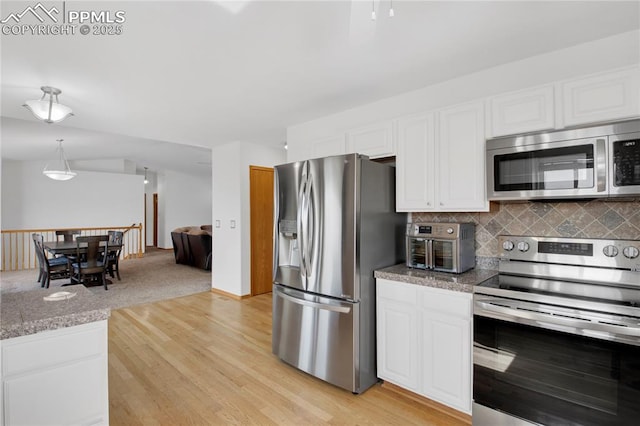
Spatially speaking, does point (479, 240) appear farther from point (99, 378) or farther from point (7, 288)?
point (7, 288)

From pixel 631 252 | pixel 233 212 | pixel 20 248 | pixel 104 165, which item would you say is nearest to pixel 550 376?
pixel 631 252

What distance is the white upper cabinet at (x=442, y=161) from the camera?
7.32 ft

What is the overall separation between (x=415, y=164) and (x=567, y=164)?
3.26 ft

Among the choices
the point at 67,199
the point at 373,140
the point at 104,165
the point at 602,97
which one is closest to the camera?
the point at 602,97

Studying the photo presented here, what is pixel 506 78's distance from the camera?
2.32 m

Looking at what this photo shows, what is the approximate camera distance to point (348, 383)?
2.30 metres

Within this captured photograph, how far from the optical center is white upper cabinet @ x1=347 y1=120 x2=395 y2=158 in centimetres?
271

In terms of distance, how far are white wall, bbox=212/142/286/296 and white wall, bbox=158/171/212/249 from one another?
6110 millimetres

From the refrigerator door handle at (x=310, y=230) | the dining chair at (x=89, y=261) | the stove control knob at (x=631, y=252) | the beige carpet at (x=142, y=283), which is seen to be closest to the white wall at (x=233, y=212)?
the beige carpet at (x=142, y=283)

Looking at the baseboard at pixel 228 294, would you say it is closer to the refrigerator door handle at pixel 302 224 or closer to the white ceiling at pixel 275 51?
the refrigerator door handle at pixel 302 224

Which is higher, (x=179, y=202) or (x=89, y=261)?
Answer: (x=179, y=202)

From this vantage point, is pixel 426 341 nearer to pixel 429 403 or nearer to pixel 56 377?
pixel 429 403

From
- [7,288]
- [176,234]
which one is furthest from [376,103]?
[7,288]

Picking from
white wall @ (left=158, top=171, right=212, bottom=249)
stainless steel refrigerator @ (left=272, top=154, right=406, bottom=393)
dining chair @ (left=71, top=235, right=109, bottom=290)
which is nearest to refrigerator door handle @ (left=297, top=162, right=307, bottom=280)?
stainless steel refrigerator @ (left=272, top=154, right=406, bottom=393)
